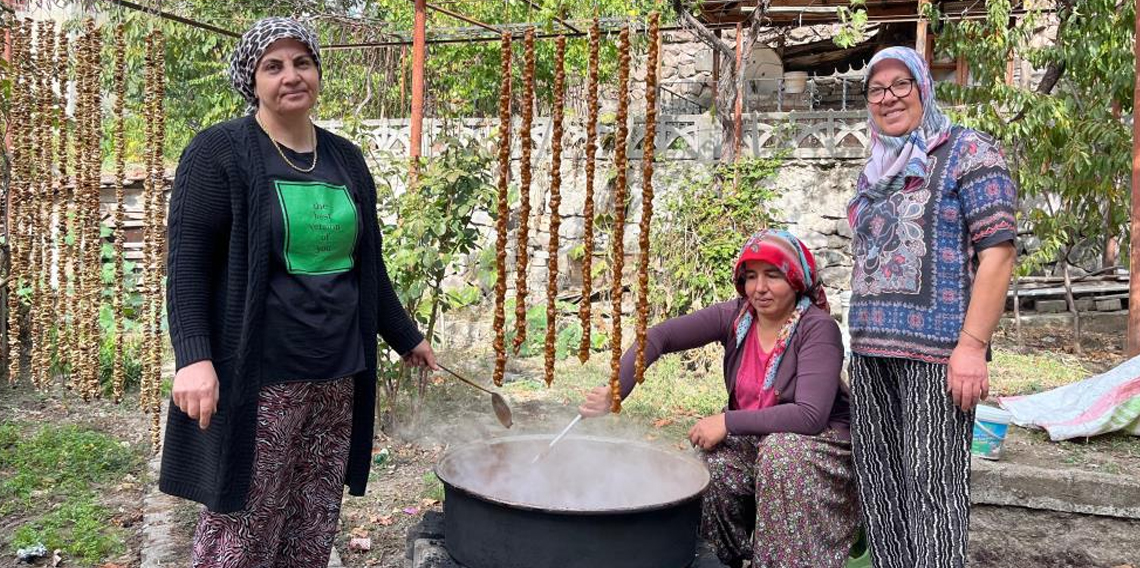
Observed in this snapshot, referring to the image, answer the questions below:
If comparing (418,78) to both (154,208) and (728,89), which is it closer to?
(154,208)

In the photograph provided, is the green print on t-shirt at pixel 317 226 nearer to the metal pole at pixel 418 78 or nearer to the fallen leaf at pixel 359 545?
the fallen leaf at pixel 359 545

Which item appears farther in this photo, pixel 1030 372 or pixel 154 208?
pixel 1030 372

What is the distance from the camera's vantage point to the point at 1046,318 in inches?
363

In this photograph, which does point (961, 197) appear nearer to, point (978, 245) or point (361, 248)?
point (978, 245)

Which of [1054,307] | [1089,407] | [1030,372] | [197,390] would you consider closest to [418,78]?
[197,390]

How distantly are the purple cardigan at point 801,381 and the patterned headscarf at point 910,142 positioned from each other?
0.52 meters

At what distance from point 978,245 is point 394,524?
2.63 metres

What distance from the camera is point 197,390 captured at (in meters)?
2.02

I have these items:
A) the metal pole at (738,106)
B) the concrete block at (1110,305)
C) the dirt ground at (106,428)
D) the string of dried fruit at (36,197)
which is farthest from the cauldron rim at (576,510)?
the concrete block at (1110,305)

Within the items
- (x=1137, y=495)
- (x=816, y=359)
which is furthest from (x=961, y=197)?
(x=1137, y=495)

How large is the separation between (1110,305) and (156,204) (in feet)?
30.4

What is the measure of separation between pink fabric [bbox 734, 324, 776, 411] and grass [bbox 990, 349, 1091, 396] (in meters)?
4.16

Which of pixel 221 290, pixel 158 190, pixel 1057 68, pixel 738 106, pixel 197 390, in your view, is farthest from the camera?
pixel 738 106

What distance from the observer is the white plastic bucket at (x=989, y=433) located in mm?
4246
